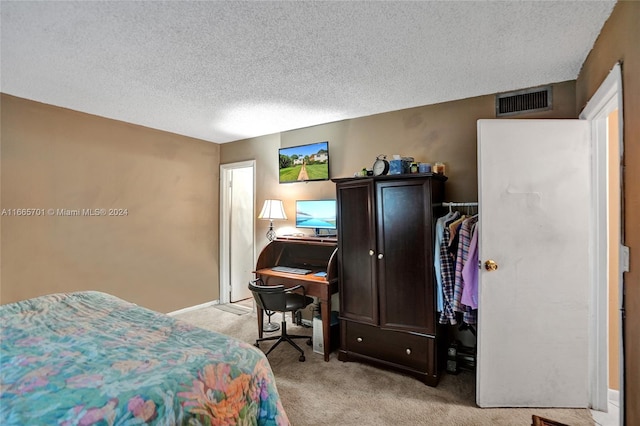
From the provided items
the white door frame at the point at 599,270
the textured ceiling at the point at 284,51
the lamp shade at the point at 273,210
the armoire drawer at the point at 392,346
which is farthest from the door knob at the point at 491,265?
the lamp shade at the point at 273,210

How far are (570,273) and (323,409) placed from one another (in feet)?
6.21

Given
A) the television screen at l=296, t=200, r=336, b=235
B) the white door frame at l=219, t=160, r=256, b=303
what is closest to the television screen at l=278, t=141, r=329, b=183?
the television screen at l=296, t=200, r=336, b=235

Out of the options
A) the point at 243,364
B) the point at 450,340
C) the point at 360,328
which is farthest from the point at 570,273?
the point at 243,364

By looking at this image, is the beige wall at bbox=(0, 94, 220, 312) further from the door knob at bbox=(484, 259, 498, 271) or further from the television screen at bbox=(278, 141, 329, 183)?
the door knob at bbox=(484, 259, 498, 271)

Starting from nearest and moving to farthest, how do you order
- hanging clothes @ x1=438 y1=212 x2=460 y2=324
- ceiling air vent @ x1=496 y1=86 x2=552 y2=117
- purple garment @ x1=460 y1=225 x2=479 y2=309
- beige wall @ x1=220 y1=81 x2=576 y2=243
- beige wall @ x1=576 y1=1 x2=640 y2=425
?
beige wall @ x1=576 y1=1 x2=640 y2=425
purple garment @ x1=460 y1=225 x2=479 y2=309
hanging clothes @ x1=438 y1=212 x2=460 y2=324
ceiling air vent @ x1=496 y1=86 x2=552 y2=117
beige wall @ x1=220 y1=81 x2=576 y2=243

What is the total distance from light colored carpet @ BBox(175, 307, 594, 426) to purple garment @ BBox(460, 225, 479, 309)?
0.69 metres

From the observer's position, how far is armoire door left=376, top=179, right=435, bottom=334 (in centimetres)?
250

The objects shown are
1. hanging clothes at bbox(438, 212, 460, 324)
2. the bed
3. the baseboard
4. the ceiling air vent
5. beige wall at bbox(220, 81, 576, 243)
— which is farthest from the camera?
the baseboard

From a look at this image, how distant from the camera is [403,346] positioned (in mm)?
2594

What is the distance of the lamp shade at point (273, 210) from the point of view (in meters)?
3.73

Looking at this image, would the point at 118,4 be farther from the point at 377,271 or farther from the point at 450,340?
the point at 450,340

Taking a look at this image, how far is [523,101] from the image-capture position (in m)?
2.70

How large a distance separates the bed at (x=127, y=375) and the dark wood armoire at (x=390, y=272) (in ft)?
4.69

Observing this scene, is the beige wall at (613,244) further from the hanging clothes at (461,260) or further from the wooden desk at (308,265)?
the wooden desk at (308,265)
